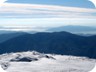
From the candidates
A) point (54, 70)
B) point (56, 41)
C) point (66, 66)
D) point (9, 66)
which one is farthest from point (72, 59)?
point (56, 41)

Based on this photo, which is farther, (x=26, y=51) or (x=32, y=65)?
(x=26, y=51)

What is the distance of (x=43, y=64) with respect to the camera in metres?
9.30

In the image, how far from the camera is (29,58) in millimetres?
10383

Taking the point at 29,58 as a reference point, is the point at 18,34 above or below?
above

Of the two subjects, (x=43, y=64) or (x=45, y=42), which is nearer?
(x=43, y=64)

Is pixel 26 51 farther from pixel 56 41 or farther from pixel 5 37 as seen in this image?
pixel 56 41

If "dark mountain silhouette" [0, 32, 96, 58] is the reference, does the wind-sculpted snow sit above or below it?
below

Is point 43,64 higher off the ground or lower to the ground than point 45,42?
lower

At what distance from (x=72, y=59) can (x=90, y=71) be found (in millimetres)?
2073

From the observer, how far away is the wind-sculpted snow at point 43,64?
8.87 meters

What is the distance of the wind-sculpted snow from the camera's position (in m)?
8.87

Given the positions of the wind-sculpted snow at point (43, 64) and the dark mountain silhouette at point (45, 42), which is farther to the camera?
the dark mountain silhouette at point (45, 42)

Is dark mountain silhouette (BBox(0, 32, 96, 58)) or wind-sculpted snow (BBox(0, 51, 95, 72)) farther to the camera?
dark mountain silhouette (BBox(0, 32, 96, 58))

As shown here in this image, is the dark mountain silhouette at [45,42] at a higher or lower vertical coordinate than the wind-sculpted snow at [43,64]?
higher
